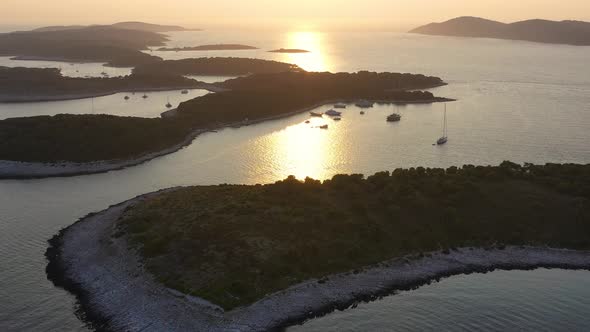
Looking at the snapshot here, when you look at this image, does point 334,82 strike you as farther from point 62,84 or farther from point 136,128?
point 136,128

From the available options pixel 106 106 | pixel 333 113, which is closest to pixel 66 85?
pixel 106 106

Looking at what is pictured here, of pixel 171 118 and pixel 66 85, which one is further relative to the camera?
pixel 66 85

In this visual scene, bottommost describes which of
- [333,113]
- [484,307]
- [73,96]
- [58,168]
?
[484,307]

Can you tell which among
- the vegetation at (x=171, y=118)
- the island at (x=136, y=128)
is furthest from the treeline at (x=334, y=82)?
the island at (x=136, y=128)

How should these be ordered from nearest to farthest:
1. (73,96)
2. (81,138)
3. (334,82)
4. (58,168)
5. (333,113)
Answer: (58,168) → (81,138) → (333,113) → (73,96) → (334,82)

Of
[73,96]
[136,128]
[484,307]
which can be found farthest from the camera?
[73,96]

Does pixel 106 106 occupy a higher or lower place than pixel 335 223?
higher

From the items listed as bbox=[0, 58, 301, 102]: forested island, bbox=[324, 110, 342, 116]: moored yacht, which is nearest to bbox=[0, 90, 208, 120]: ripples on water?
bbox=[0, 58, 301, 102]: forested island

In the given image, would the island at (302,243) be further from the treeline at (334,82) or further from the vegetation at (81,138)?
the treeline at (334,82)

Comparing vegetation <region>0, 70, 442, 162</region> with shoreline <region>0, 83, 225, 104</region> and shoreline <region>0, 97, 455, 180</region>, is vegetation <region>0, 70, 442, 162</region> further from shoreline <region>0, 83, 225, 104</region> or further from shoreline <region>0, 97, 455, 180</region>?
→ shoreline <region>0, 83, 225, 104</region>
